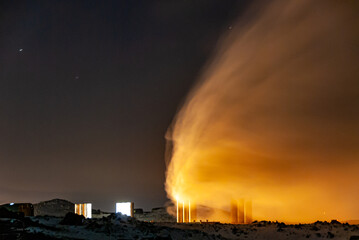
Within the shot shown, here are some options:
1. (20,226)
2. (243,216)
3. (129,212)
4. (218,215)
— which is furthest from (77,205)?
(20,226)

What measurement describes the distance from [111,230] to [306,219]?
6044cm

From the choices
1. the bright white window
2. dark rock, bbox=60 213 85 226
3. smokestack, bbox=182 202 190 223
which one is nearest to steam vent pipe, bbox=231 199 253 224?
smokestack, bbox=182 202 190 223

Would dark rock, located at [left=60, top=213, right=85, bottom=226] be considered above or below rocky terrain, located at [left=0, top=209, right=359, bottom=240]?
above

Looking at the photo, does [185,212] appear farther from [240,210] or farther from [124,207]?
[124,207]

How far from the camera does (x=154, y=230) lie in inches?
1465

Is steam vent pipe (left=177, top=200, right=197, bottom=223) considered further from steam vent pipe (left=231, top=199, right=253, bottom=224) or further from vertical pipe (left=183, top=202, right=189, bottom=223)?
steam vent pipe (left=231, top=199, right=253, bottom=224)

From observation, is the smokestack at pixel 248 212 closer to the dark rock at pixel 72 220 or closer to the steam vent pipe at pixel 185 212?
the steam vent pipe at pixel 185 212

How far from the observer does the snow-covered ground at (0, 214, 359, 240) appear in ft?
98.2

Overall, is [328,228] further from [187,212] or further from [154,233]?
[187,212]

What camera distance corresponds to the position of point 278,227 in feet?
154

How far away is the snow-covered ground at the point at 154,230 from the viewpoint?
29.9m

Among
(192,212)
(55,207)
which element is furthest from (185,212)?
(55,207)

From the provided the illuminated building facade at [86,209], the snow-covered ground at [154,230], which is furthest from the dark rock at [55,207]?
the snow-covered ground at [154,230]

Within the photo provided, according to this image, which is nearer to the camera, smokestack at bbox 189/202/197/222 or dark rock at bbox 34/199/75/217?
smokestack at bbox 189/202/197/222
